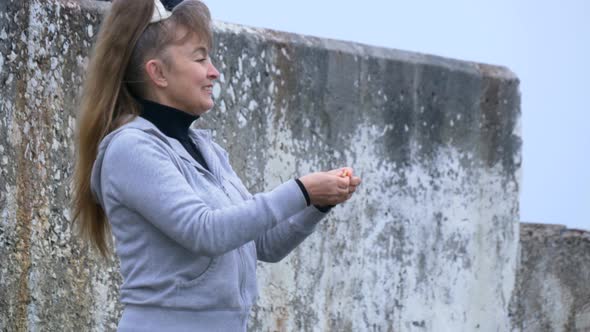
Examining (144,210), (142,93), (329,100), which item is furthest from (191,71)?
(329,100)

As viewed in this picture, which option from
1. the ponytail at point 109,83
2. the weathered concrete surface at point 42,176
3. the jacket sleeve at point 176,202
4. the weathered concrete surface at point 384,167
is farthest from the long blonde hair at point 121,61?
the weathered concrete surface at point 384,167

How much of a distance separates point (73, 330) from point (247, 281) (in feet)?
3.91

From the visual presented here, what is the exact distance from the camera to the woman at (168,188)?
2281 mm

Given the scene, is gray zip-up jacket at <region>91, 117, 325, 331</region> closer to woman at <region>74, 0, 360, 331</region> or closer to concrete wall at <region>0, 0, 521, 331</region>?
woman at <region>74, 0, 360, 331</region>

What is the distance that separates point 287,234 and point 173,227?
1.52 feet

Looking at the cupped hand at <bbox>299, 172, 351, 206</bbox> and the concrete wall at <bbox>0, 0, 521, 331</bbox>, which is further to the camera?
the concrete wall at <bbox>0, 0, 521, 331</bbox>

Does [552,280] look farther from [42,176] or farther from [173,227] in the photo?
[173,227]

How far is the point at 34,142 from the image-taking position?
3.42m

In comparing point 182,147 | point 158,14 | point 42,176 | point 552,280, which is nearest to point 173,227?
point 182,147

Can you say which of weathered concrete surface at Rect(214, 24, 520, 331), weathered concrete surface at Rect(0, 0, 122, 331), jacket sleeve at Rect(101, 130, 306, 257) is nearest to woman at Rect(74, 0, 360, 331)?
jacket sleeve at Rect(101, 130, 306, 257)

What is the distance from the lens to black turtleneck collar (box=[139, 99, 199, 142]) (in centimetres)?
246

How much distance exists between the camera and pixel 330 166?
14.2ft

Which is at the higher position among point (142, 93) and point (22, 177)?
point (142, 93)

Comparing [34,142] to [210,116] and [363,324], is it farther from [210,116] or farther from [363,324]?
[363,324]
